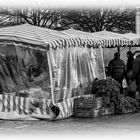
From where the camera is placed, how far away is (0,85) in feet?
35.1

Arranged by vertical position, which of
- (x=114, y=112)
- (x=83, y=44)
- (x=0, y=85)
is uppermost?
(x=83, y=44)

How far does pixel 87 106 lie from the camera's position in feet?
33.4

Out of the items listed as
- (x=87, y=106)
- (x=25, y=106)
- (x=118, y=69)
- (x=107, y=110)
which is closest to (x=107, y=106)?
(x=107, y=110)

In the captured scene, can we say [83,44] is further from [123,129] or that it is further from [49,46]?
[123,129]

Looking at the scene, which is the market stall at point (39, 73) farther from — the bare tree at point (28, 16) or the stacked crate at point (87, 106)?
the bare tree at point (28, 16)

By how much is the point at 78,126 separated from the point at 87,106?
132 centimetres

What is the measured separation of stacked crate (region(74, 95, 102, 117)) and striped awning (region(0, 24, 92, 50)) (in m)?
1.46

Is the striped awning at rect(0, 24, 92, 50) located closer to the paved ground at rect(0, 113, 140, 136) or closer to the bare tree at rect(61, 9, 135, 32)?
the paved ground at rect(0, 113, 140, 136)

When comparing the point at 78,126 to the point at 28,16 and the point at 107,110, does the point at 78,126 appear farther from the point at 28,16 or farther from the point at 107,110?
the point at 28,16

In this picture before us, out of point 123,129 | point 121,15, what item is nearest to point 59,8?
point 121,15

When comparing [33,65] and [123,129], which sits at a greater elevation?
[33,65]

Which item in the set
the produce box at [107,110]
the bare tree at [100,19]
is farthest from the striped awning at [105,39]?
the bare tree at [100,19]

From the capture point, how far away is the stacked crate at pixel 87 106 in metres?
10.1

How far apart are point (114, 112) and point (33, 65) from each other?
253 centimetres
